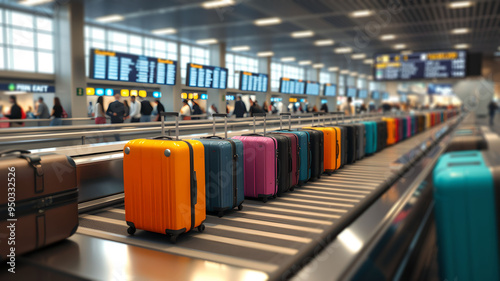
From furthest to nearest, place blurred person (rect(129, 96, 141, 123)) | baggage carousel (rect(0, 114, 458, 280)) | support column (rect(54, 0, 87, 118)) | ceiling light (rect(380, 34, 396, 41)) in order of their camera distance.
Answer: ceiling light (rect(380, 34, 396, 41)) < support column (rect(54, 0, 87, 118)) < blurred person (rect(129, 96, 141, 123)) < baggage carousel (rect(0, 114, 458, 280))

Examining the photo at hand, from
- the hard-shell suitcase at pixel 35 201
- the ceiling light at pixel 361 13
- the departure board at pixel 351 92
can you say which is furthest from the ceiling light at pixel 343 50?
the hard-shell suitcase at pixel 35 201

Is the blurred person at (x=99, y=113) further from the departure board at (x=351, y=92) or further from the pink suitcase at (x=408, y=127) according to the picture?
the departure board at (x=351, y=92)

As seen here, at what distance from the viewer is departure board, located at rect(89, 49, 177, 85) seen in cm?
1028

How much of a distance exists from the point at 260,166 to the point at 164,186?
1.94 m

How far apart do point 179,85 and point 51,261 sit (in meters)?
8.27

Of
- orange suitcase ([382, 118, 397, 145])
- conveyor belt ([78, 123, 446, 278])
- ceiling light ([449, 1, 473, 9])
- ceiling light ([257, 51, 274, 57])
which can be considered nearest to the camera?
conveyor belt ([78, 123, 446, 278])

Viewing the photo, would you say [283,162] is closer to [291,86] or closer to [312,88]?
[291,86]

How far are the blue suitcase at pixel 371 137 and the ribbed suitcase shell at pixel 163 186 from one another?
681 centimetres

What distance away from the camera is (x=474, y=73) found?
17.0 m

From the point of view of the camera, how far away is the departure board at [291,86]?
18112 millimetres

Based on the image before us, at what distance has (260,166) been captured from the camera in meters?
5.37

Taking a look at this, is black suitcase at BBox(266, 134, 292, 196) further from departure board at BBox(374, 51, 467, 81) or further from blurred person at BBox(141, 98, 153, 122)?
departure board at BBox(374, 51, 467, 81)

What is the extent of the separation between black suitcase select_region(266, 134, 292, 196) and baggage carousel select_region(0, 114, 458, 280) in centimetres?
39

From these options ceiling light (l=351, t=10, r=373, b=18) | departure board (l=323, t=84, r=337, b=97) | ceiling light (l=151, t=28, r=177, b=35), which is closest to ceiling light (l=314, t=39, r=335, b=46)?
departure board (l=323, t=84, r=337, b=97)
